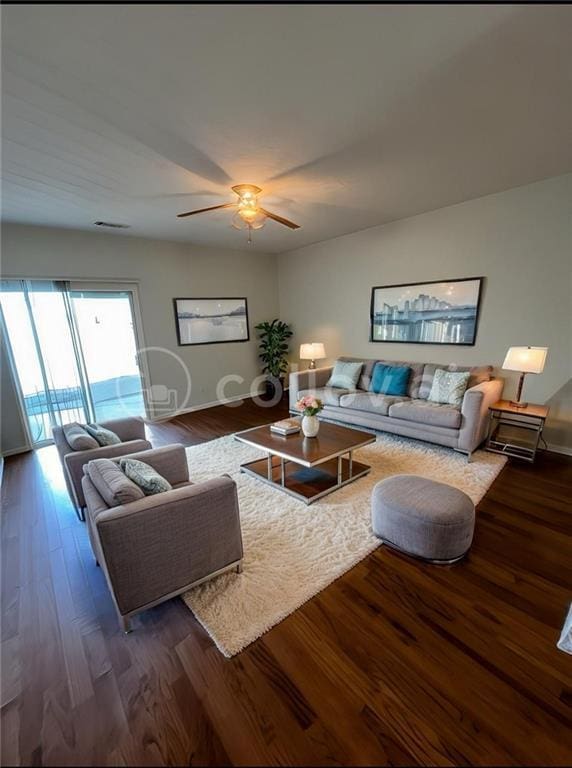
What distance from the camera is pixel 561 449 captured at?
3.33 metres

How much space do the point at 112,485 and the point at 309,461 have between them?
144cm

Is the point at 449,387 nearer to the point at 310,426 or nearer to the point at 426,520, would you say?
the point at 310,426

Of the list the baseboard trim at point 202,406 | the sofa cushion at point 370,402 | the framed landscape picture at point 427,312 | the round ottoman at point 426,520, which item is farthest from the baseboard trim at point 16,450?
the framed landscape picture at point 427,312

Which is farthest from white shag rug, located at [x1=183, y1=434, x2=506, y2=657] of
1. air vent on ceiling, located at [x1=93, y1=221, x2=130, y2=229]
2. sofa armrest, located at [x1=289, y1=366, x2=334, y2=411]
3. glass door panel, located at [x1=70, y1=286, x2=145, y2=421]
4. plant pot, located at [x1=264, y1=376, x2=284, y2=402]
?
air vent on ceiling, located at [x1=93, y1=221, x2=130, y2=229]

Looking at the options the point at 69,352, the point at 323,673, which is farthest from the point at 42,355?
the point at 323,673

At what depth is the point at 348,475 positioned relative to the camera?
116 inches

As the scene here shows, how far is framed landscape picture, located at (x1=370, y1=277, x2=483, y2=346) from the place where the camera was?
149 inches

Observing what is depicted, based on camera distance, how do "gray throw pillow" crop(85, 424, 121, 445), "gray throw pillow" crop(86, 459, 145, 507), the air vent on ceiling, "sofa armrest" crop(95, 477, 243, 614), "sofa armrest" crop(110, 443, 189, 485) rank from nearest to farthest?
"sofa armrest" crop(95, 477, 243, 614)
"gray throw pillow" crop(86, 459, 145, 507)
"sofa armrest" crop(110, 443, 189, 485)
"gray throw pillow" crop(85, 424, 121, 445)
the air vent on ceiling

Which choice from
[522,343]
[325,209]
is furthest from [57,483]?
[522,343]

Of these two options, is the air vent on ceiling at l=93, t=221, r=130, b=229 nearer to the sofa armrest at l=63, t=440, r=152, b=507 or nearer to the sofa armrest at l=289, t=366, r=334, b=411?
the sofa armrest at l=63, t=440, r=152, b=507

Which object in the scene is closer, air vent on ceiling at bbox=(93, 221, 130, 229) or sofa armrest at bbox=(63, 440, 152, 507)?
sofa armrest at bbox=(63, 440, 152, 507)

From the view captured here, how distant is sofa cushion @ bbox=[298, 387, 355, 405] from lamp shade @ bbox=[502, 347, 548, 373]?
1939 millimetres

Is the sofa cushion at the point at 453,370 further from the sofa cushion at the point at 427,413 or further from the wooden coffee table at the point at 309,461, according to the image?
the wooden coffee table at the point at 309,461

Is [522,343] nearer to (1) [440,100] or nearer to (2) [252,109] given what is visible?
(1) [440,100]
